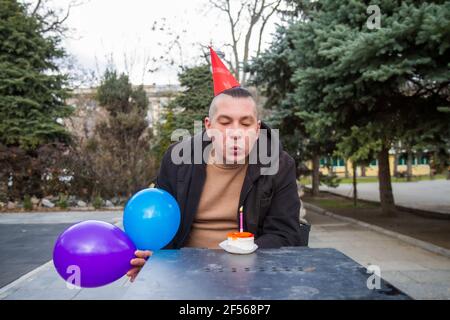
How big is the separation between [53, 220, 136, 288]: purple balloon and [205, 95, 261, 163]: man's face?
880 millimetres

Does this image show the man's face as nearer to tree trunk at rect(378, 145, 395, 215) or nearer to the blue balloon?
the blue balloon

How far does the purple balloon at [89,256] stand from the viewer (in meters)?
2.14

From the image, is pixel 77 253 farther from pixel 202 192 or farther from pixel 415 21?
pixel 415 21

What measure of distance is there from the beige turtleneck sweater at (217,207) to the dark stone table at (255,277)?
784mm

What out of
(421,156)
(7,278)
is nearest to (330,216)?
(421,156)

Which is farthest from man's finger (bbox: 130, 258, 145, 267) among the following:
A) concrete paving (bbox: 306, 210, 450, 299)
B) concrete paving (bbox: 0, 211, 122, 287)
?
concrete paving (bbox: 0, 211, 122, 287)

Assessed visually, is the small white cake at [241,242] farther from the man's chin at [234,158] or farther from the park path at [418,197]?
the park path at [418,197]

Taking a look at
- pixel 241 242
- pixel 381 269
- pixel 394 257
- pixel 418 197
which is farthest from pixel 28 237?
pixel 418 197

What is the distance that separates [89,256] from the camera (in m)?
2.14

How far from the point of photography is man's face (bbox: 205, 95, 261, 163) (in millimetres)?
2561

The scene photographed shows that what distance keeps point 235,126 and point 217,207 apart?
0.58 metres

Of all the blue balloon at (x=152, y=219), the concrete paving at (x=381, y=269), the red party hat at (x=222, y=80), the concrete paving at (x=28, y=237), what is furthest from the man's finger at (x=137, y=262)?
the concrete paving at (x=28, y=237)

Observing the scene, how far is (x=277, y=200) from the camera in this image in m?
2.72

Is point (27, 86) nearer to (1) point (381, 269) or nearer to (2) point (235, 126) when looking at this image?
(1) point (381, 269)
